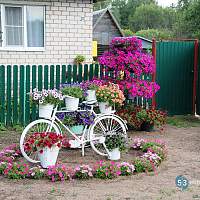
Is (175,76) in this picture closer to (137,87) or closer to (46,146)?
(137,87)

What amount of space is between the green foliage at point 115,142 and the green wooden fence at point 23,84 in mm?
3098

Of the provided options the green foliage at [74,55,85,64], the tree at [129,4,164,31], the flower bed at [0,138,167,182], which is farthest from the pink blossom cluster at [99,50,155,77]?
the tree at [129,4,164,31]

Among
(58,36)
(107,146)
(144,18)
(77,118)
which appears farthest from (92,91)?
(144,18)

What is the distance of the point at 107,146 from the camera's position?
653 cm

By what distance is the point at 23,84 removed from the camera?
9289 mm

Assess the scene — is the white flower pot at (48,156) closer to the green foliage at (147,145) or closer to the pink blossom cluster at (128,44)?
the green foliage at (147,145)

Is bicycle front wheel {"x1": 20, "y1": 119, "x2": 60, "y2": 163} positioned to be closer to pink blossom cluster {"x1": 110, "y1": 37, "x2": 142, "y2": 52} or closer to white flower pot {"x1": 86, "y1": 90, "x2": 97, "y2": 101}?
white flower pot {"x1": 86, "y1": 90, "x2": 97, "y2": 101}

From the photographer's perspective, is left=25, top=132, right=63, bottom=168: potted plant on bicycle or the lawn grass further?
the lawn grass

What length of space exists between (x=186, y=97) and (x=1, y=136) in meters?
5.19

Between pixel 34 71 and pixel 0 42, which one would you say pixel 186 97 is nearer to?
pixel 34 71

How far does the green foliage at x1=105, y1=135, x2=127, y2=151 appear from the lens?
6484mm

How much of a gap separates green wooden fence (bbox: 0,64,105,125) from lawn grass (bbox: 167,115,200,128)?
215 centimetres

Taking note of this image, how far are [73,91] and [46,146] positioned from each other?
1.33 metres

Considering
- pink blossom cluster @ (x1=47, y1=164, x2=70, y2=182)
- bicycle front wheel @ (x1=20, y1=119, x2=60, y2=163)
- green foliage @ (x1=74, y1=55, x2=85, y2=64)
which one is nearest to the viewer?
pink blossom cluster @ (x1=47, y1=164, x2=70, y2=182)
